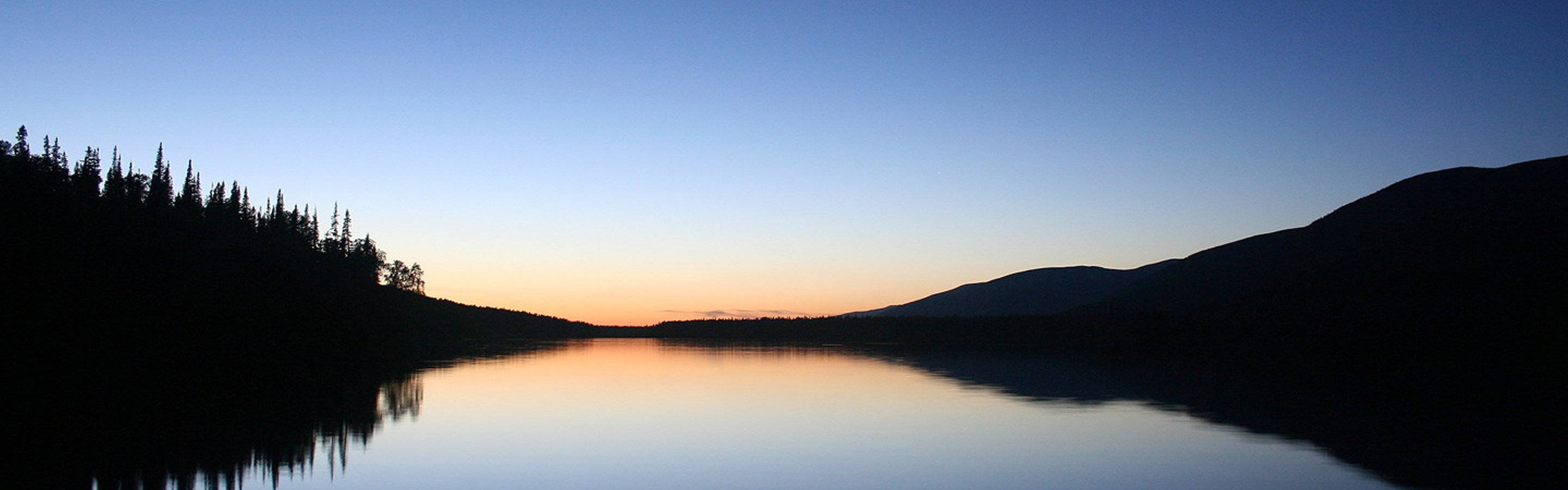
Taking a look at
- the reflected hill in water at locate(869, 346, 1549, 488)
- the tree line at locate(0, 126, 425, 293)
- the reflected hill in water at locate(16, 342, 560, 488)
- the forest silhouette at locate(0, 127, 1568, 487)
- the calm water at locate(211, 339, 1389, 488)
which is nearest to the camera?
the reflected hill in water at locate(16, 342, 560, 488)

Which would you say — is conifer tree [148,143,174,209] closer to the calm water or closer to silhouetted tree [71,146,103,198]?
silhouetted tree [71,146,103,198]

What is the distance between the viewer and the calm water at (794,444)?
2055 cm

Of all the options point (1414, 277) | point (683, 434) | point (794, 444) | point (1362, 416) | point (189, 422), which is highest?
point (1414, 277)

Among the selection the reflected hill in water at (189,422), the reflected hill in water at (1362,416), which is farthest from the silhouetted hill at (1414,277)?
the reflected hill in water at (189,422)

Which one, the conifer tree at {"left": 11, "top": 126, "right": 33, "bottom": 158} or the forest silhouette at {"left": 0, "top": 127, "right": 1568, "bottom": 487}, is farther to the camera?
the conifer tree at {"left": 11, "top": 126, "right": 33, "bottom": 158}

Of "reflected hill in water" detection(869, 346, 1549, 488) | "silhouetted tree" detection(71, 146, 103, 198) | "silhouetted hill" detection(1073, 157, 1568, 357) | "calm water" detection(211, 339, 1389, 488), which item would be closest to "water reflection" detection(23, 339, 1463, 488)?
"calm water" detection(211, 339, 1389, 488)

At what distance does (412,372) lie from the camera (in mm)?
57594

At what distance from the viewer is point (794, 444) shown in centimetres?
2633

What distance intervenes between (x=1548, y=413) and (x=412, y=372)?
51457 mm

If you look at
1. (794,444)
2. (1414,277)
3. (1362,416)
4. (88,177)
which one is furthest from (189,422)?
(1414,277)

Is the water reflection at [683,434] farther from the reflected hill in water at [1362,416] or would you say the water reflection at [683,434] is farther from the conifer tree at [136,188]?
the conifer tree at [136,188]

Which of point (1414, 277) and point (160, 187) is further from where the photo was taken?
point (1414, 277)

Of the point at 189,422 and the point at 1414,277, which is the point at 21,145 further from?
the point at 1414,277

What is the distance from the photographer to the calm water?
2055 cm
